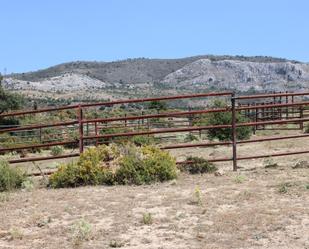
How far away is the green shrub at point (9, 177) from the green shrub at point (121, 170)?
2.20 ft

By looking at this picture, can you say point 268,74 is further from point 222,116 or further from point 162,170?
point 162,170

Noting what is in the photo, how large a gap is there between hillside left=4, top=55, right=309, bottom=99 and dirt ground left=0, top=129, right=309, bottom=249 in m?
110

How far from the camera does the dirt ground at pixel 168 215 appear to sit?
773 cm

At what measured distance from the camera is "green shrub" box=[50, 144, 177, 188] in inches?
454

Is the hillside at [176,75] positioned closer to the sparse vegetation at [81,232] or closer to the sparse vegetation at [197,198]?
the sparse vegetation at [197,198]

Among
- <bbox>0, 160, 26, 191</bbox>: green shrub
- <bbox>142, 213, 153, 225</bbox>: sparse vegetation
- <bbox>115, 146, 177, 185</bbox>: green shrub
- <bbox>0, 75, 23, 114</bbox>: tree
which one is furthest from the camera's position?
<bbox>0, 75, 23, 114</bbox>: tree

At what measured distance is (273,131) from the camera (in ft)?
93.0

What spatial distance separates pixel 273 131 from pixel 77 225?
20959 mm

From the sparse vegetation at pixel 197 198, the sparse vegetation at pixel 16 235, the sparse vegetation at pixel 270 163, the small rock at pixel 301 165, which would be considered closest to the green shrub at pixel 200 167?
the sparse vegetation at pixel 270 163

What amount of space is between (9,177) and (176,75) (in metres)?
130

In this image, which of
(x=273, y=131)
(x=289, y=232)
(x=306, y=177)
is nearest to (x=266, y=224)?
(x=289, y=232)

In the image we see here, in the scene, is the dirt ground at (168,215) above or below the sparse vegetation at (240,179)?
below

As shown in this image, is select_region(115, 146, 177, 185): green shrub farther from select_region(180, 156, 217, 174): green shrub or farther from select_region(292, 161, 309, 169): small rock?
select_region(292, 161, 309, 169): small rock

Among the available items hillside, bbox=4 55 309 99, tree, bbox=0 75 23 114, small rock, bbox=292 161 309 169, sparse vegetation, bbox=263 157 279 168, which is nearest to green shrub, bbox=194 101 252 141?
sparse vegetation, bbox=263 157 279 168
